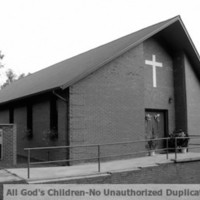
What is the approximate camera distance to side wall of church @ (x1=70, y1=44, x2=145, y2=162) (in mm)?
10477

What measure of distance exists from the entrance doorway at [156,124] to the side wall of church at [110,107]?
104 centimetres

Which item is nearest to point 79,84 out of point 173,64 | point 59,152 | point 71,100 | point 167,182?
point 71,100

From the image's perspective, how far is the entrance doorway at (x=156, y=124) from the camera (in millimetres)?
13227

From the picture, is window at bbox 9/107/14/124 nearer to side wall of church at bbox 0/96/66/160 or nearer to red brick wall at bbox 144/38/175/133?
side wall of church at bbox 0/96/66/160

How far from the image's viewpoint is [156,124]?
13664 millimetres

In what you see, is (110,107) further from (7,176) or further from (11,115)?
(11,115)

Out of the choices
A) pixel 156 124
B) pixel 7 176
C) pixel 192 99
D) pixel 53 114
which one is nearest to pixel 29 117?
pixel 53 114

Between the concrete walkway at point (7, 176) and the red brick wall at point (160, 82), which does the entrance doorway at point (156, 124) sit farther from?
the concrete walkway at point (7, 176)

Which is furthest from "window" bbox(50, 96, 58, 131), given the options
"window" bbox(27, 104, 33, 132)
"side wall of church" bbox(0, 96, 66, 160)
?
"window" bbox(27, 104, 33, 132)

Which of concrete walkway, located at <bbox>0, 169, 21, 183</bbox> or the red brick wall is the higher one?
the red brick wall

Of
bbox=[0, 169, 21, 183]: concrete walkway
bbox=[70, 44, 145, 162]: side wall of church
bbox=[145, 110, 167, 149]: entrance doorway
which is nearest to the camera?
bbox=[0, 169, 21, 183]: concrete walkway

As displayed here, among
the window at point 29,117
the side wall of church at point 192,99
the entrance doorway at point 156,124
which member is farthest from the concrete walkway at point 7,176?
the side wall of church at point 192,99

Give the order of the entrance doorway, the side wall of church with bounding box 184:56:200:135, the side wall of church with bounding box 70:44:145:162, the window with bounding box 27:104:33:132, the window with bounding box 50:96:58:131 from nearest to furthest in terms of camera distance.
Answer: the side wall of church with bounding box 70:44:145:162 → the window with bounding box 50:96:58:131 → the entrance doorway → the window with bounding box 27:104:33:132 → the side wall of church with bounding box 184:56:200:135
